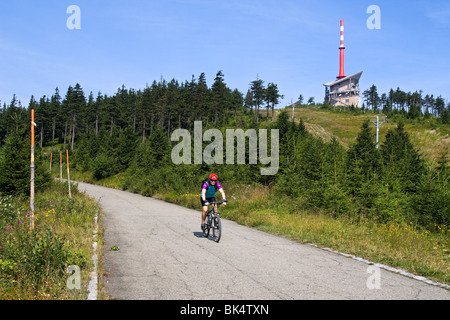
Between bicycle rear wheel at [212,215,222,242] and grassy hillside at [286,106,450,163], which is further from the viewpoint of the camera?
grassy hillside at [286,106,450,163]

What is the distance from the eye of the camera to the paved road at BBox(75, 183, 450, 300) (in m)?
5.36

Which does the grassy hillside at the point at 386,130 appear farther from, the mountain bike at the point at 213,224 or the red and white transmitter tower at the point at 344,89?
the mountain bike at the point at 213,224

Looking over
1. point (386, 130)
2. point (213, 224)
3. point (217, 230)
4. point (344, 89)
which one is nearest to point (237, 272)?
point (217, 230)

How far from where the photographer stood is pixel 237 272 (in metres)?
6.62

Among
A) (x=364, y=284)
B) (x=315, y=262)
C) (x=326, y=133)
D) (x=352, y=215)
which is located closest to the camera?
(x=364, y=284)

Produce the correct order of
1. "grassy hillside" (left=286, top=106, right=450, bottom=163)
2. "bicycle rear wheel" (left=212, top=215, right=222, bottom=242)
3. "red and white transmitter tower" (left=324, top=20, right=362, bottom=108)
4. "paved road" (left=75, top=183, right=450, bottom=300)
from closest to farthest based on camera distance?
1. "paved road" (left=75, top=183, right=450, bottom=300)
2. "bicycle rear wheel" (left=212, top=215, right=222, bottom=242)
3. "grassy hillside" (left=286, top=106, right=450, bottom=163)
4. "red and white transmitter tower" (left=324, top=20, right=362, bottom=108)

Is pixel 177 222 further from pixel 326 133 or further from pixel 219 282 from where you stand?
pixel 326 133

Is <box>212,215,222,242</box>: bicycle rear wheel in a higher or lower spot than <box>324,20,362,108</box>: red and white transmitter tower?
lower

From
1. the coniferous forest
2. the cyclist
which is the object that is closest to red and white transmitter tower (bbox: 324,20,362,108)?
the coniferous forest

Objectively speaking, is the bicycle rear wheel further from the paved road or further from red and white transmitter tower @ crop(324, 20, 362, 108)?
red and white transmitter tower @ crop(324, 20, 362, 108)

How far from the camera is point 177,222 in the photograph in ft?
45.2
